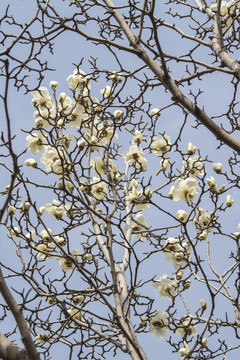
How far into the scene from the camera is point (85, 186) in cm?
332

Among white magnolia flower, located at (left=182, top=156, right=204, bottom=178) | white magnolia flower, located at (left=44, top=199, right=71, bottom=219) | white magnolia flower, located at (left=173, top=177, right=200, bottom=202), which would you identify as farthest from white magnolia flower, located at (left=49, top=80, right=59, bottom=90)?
white magnolia flower, located at (left=173, top=177, right=200, bottom=202)

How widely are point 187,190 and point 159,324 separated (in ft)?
3.22

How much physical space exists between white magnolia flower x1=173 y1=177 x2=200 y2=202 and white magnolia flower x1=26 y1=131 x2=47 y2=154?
110 cm

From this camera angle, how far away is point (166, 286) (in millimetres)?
3461

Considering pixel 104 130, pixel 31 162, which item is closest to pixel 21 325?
pixel 31 162

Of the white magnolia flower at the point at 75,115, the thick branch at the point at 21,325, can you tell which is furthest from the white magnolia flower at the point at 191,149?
the thick branch at the point at 21,325

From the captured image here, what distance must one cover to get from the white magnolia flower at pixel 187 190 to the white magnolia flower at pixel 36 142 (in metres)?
1.10

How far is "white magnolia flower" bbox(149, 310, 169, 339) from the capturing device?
3.32 metres

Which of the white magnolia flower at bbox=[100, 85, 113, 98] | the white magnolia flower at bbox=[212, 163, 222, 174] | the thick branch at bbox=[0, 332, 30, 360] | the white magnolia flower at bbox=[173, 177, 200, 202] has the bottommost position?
the thick branch at bbox=[0, 332, 30, 360]

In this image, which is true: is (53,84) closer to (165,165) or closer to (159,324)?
(165,165)

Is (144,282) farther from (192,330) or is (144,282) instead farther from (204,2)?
(204,2)

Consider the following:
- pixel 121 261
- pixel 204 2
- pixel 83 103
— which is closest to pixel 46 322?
pixel 121 261

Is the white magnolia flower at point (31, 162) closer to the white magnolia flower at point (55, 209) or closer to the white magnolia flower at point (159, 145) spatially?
the white magnolia flower at point (55, 209)

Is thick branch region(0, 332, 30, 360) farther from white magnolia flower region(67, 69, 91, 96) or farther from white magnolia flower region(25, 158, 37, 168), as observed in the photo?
white magnolia flower region(67, 69, 91, 96)
